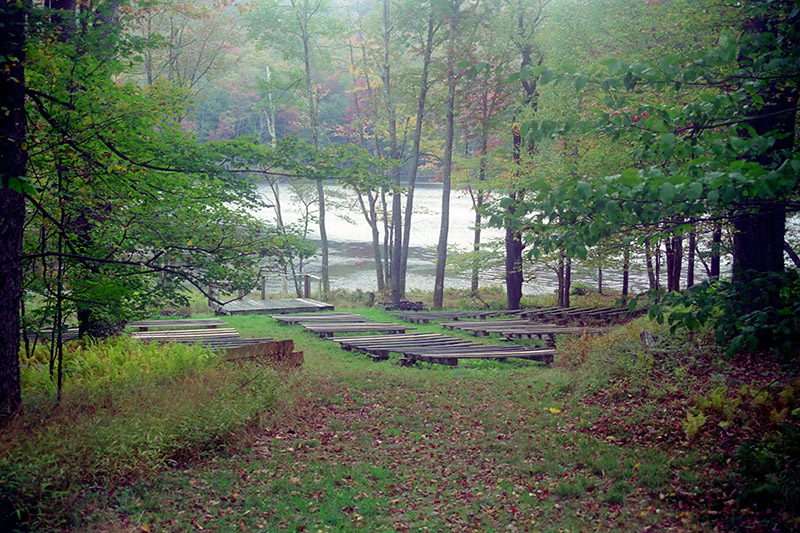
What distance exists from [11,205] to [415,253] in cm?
3736

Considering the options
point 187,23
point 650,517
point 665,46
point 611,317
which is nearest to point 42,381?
point 650,517

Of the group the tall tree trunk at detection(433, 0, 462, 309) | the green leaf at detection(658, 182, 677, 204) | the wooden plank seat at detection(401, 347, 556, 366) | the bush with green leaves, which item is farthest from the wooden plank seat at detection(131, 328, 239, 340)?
the green leaf at detection(658, 182, 677, 204)

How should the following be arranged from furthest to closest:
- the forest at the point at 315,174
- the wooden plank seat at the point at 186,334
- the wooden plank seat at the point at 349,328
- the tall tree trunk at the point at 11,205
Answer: the wooden plank seat at the point at 349,328, the wooden plank seat at the point at 186,334, the tall tree trunk at the point at 11,205, the forest at the point at 315,174

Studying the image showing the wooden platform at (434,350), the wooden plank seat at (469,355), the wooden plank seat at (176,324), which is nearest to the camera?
the wooden plank seat at (469,355)

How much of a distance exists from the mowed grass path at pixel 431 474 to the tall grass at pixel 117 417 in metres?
0.31

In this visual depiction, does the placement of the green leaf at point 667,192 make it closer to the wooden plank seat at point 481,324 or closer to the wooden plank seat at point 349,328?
the wooden plank seat at point 349,328

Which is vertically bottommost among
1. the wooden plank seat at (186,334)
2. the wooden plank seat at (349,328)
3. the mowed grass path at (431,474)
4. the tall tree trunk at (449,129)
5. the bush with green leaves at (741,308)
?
the mowed grass path at (431,474)

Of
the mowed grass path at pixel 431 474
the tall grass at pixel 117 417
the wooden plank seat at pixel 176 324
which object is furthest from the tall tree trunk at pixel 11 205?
the wooden plank seat at pixel 176 324

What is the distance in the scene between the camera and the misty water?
29312 mm

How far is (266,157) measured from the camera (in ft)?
22.0

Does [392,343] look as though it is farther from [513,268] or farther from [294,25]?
[294,25]

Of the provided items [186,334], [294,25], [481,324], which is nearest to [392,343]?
[481,324]

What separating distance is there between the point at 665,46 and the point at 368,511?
31.1 feet

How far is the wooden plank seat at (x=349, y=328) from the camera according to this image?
45.0 feet
